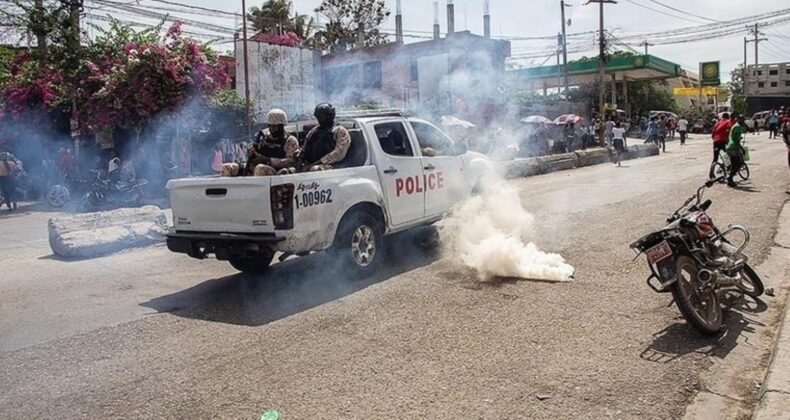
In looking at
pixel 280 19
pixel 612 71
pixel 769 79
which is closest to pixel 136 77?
pixel 280 19

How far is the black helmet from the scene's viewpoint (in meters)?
7.12

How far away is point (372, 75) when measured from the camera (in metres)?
31.6

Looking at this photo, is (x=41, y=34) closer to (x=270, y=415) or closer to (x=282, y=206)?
(x=282, y=206)

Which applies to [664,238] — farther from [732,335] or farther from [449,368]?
[449,368]

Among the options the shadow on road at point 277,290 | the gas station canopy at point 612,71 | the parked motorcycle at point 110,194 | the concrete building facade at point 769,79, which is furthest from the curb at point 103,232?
the concrete building facade at point 769,79

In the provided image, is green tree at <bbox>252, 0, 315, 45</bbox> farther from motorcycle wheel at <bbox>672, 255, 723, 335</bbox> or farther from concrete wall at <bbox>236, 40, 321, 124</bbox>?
motorcycle wheel at <bbox>672, 255, 723, 335</bbox>

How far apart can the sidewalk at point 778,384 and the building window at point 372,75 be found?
2720 centimetres

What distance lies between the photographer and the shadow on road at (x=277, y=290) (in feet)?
19.4

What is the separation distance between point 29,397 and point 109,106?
45.8 feet

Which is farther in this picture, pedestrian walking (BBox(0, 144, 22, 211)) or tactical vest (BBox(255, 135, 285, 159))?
pedestrian walking (BBox(0, 144, 22, 211))

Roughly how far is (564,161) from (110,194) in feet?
47.5

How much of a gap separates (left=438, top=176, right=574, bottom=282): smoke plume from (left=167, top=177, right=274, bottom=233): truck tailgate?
2.46m

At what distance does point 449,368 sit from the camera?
438 centimetres

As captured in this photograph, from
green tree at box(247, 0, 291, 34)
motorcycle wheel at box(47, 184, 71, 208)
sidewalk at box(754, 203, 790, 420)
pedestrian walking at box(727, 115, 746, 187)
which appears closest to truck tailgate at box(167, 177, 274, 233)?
sidewalk at box(754, 203, 790, 420)
